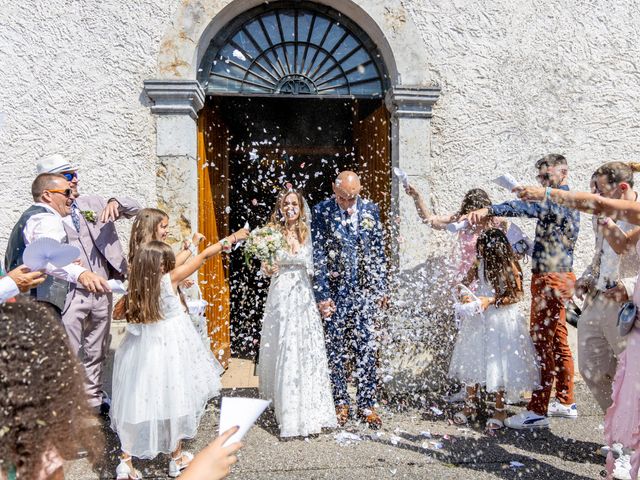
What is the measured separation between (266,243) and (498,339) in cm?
201

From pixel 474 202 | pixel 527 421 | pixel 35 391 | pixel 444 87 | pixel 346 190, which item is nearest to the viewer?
pixel 35 391

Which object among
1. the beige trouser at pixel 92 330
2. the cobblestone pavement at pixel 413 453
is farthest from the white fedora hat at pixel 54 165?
the cobblestone pavement at pixel 413 453

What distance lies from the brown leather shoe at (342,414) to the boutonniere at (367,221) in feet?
4.80

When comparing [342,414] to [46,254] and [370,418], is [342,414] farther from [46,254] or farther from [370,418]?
[46,254]

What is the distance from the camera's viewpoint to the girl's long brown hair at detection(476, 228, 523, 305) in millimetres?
4398

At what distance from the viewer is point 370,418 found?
175 inches

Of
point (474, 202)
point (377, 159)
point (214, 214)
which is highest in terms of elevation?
point (377, 159)

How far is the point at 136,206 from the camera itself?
16.2 ft

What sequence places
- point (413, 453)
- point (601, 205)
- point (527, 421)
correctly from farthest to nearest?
point (527, 421), point (413, 453), point (601, 205)

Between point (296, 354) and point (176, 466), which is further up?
point (296, 354)

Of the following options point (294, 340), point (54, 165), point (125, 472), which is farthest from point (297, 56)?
point (125, 472)

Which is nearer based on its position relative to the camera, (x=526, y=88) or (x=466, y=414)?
(x=466, y=414)

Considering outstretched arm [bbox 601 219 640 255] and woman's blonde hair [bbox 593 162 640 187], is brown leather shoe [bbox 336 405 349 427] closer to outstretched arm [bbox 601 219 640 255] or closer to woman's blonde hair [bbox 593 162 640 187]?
outstretched arm [bbox 601 219 640 255]

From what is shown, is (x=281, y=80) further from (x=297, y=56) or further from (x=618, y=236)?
(x=618, y=236)
